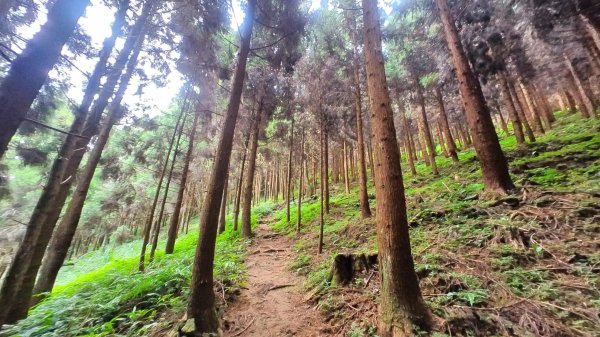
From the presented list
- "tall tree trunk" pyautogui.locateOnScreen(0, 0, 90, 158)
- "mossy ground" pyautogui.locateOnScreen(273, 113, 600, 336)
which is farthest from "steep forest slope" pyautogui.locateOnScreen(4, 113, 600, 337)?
"tall tree trunk" pyautogui.locateOnScreen(0, 0, 90, 158)

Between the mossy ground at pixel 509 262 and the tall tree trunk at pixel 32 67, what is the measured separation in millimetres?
4636

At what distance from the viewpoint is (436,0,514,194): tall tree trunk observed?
6.32 meters

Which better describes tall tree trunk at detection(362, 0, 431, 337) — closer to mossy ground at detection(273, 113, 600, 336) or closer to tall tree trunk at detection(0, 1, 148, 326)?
mossy ground at detection(273, 113, 600, 336)

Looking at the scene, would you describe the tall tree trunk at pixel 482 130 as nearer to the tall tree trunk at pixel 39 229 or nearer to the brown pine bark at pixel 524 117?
the tall tree trunk at pixel 39 229

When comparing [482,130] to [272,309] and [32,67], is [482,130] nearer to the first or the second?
[272,309]

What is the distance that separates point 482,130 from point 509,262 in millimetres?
4021

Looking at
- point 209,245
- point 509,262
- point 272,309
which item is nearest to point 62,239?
point 209,245

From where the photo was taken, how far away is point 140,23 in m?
8.05

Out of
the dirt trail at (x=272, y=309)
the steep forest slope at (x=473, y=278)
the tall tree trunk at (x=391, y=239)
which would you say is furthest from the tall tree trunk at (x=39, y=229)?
the tall tree trunk at (x=391, y=239)

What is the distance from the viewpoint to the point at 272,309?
526 centimetres

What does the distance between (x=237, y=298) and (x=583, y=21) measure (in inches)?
669

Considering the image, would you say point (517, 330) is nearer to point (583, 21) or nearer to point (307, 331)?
point (307, 331)

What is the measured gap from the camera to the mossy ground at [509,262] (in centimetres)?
299

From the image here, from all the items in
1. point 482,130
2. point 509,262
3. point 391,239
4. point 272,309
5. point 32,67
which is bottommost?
point 272,309
